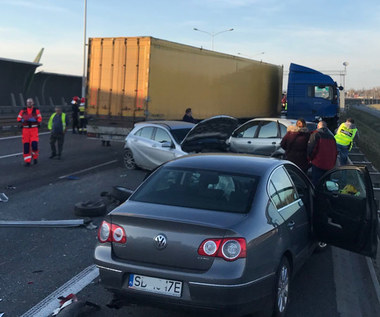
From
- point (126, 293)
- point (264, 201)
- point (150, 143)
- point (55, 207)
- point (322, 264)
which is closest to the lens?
point (126, 293)

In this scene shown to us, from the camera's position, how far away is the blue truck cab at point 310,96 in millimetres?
21469

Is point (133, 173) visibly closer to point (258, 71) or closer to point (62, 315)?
point (62, 315)

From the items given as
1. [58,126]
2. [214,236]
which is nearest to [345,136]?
[58,126]

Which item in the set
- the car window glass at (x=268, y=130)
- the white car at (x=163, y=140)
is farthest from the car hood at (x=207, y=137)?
the car window glass at (x=268, y=130)

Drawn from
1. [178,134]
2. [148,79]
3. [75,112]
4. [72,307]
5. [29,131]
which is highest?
[148,79]

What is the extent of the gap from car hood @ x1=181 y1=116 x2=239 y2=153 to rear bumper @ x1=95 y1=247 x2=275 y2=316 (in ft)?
17.1

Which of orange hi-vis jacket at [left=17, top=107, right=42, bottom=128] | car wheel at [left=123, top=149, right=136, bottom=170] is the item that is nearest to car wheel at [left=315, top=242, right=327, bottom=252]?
car wheel at [left=123, top=149, right=136, bottom=170]

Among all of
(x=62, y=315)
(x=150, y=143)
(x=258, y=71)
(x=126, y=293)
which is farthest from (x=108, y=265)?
(x=258, y=71)

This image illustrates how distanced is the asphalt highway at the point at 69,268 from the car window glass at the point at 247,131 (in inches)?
171

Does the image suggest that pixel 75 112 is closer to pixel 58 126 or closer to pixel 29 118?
pixel 58 126

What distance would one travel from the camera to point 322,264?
19.0 ft

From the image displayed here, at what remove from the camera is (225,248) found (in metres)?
3.53

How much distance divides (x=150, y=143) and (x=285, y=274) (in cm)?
847

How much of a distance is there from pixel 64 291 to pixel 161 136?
7719mm
